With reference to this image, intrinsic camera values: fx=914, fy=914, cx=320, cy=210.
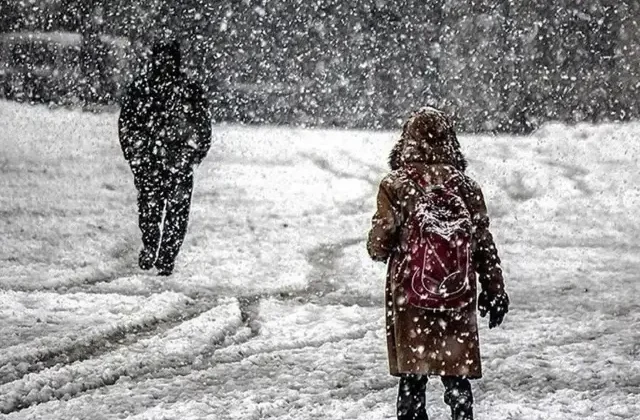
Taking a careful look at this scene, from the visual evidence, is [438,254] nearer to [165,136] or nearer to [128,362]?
[128,362]

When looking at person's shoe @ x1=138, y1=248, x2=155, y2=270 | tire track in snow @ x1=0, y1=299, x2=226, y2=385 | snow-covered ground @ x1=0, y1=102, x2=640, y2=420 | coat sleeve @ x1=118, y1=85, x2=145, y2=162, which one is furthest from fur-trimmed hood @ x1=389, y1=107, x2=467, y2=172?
person's shoe @ x1=138, y1=248, x2=155, y2=270

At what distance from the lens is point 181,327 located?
271 inches

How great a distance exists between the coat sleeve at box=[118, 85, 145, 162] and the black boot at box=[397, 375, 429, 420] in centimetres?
509

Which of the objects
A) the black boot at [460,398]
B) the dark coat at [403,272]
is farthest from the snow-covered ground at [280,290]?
the dark coat at [403,272]

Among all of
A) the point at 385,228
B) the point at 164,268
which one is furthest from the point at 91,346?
the point at 385,228

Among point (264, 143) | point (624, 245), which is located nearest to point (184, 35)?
point (264, 143)

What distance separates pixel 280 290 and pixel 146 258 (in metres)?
1.41

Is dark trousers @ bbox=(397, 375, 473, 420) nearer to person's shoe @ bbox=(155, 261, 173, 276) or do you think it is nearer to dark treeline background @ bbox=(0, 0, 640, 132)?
person's shoe @ bbox=(155, 261, 173, 276)

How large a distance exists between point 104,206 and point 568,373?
362 inches

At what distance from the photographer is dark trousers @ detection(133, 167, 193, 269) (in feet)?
28.6

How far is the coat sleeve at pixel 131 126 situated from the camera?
864 centimetres

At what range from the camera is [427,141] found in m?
4.23

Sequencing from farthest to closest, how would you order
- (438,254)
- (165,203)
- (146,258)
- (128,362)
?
(146,258)
(165,203)
(128,362)
(438,254)

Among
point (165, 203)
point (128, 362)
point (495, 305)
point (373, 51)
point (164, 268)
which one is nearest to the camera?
point (495, 305)
